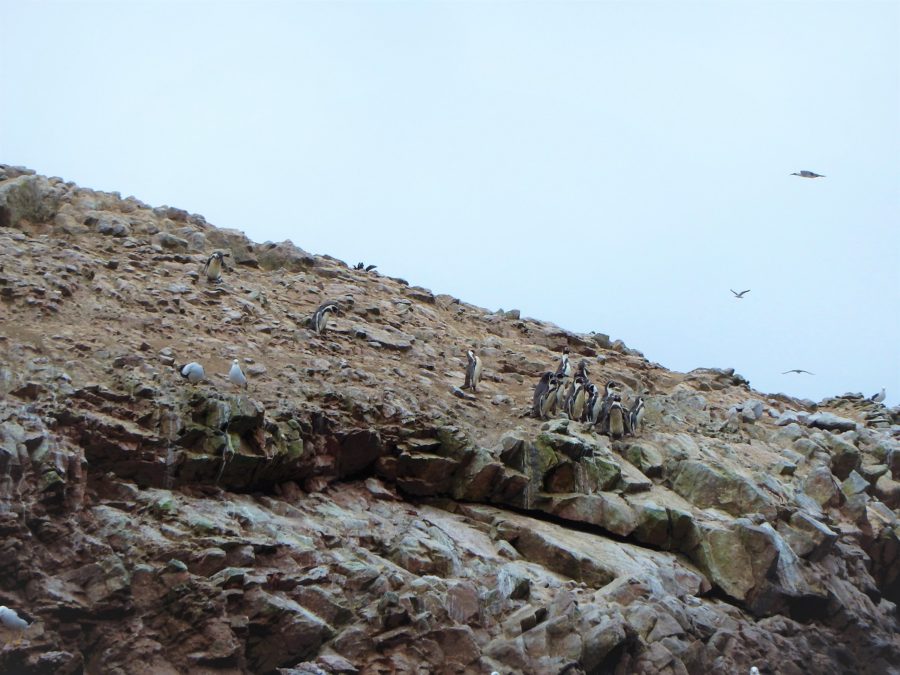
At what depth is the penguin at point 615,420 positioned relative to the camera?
68.7 feet

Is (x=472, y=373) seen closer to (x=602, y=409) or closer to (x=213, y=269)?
(x=602, y=409)

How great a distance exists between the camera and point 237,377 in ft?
52.4

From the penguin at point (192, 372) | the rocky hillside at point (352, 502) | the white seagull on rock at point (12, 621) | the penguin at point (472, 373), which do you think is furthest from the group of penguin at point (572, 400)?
the white seagull on rock at point (12, 621)

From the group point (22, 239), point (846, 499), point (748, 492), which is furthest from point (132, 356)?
point (846, 499)

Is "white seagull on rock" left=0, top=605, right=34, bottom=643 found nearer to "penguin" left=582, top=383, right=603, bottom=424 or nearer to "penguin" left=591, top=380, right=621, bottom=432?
"penguin" left=591, top=380, right=621, bottom=432

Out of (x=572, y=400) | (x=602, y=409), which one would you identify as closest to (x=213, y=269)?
(x=572, y=400)

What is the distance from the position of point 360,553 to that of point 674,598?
528 centimetres

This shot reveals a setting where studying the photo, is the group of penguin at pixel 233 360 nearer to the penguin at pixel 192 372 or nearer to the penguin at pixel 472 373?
the penguin at pixel 192 372

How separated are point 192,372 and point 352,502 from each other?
3.27 meters

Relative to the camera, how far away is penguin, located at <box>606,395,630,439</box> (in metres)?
20.9

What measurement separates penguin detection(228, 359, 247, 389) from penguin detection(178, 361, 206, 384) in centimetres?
70

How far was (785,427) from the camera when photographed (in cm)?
2470

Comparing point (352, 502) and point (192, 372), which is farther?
point (352, 502)

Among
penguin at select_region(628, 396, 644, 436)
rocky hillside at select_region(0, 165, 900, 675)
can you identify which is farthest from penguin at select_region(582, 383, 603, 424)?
rocky hillside at select_region(0, 165, 900, 675)
